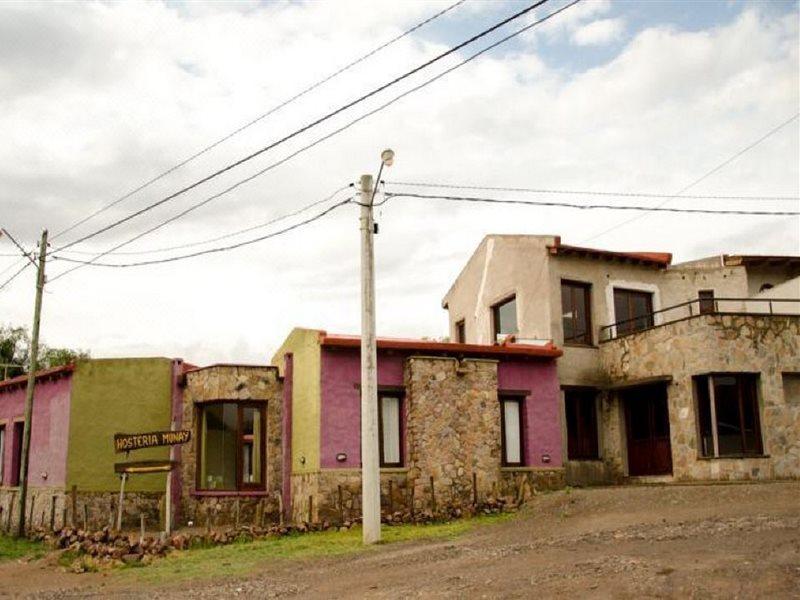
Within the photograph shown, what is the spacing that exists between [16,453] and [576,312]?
59.8ft

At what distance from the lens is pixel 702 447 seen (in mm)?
22188

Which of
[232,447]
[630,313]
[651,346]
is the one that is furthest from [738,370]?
[232,447]

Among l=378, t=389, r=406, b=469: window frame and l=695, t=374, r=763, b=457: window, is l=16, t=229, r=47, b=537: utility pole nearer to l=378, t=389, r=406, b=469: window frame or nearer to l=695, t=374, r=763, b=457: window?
l=378, t=389, r=406, b=469: window frame

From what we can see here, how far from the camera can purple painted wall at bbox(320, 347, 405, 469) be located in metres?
20.6

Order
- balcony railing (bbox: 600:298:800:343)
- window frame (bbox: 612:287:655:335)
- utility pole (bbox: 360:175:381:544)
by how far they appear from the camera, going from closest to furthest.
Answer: utility pole (bbox: 360:175:381:544) < balcony railing (bbox: 600:298:800:343) < window frame (bbox: 612:287:655:335)

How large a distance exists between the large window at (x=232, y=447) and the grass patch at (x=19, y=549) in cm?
421

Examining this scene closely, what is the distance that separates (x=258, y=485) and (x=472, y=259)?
12.2 metres

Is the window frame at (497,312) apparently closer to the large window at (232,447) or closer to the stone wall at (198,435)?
the stone wall at (198,435)

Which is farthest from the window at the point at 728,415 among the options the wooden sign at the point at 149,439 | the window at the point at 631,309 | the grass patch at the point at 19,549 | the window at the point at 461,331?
the grass patch at the point at 19,549

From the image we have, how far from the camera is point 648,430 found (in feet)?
80.6

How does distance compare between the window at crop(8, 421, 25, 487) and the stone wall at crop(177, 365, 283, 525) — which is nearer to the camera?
the stone wall at crop(177, 365, 283, 525)

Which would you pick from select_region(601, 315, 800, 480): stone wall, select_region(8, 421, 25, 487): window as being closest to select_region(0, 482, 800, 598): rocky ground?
select_region(601, 315, 800, 480): stone wall

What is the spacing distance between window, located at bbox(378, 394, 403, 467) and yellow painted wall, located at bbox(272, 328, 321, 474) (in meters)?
1.66

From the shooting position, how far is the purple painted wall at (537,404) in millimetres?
22891
